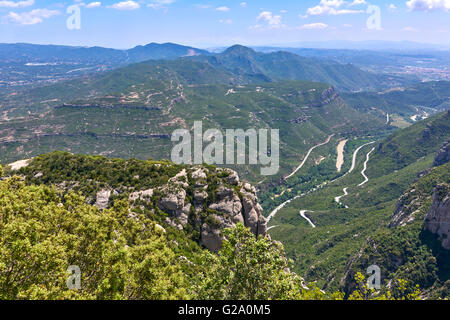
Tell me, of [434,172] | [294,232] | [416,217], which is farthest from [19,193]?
[434,172]

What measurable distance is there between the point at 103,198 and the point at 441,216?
123788 millimetres

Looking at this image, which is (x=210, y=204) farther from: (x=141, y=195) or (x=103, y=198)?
(x=103, y=198)

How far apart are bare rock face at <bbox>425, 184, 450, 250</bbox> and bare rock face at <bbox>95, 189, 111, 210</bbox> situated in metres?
121

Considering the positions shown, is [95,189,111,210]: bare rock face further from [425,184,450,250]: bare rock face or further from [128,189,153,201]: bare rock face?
[425,184,450,250]: bare rock face

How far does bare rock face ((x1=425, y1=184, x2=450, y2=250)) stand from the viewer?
103m

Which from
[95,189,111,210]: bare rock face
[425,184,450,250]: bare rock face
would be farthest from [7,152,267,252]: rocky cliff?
[425,184,450,250]: bare rock face

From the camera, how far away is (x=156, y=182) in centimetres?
6575

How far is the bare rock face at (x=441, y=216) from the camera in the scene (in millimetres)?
102688

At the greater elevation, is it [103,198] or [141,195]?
[141,195]

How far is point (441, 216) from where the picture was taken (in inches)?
4139

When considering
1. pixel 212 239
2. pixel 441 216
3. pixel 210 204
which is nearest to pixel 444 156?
pixel 441 216

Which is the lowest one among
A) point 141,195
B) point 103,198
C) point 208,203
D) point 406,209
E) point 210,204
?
point 406,209
